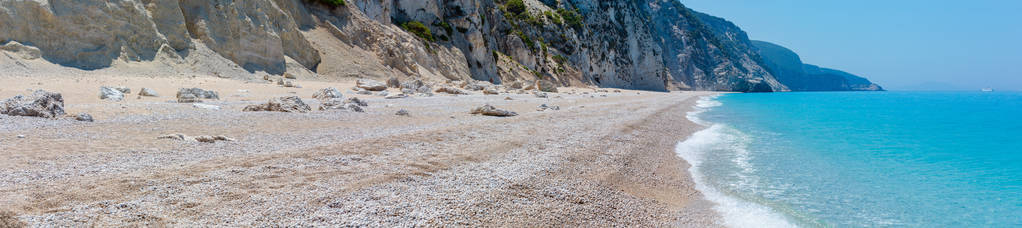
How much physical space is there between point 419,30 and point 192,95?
27.1 metres

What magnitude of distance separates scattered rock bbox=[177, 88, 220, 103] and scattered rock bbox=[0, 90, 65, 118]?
342 cm

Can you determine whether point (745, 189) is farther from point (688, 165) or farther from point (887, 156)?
point (887, 156)

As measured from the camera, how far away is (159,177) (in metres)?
4.05

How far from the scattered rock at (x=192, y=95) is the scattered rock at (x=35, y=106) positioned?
3424 mm

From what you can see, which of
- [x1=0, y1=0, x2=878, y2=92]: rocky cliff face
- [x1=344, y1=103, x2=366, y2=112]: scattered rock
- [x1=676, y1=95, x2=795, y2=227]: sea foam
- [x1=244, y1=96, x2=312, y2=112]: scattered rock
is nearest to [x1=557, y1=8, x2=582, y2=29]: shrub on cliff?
[x1=0, y1=0, x2=878, y2=92]: rocky cliff face

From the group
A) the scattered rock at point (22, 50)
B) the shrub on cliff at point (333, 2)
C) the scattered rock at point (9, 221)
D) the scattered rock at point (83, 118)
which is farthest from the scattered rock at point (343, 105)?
the shrub on cliff at point (333, 2)

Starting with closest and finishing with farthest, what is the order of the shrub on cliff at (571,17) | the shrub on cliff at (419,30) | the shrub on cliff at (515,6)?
the shrub on cliff at (419,30)
the shrub on cliff at (515,6)
the shrub on cliff at (571,17)

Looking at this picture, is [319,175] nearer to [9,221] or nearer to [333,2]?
[9,221]

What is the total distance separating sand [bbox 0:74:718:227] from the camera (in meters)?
3.48

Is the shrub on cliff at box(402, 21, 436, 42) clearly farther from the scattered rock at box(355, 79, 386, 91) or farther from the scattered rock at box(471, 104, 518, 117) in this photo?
the scattered rock at box(471, 104, 518, 117)

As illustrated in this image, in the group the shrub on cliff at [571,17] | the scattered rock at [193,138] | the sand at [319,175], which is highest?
the shrub on cliff at [571,17]

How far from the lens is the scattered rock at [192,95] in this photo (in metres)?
10.7

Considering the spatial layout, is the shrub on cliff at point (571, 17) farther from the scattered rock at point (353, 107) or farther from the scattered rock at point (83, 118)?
the scattered rock at point (83, 118)

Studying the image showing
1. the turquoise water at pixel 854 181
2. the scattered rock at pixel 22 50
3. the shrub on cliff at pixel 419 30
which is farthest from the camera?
the shrub on cliff at pixel 419 30
